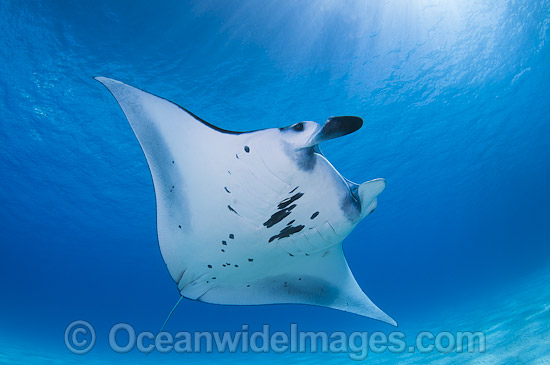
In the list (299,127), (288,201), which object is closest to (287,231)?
(288,201)

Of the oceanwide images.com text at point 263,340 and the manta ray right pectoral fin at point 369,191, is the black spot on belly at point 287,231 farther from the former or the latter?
the oceanwide images.com text at point 263,340

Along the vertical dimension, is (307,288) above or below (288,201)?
below

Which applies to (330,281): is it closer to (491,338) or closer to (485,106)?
(491,338)

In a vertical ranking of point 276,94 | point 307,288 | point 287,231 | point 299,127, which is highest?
point 276,94

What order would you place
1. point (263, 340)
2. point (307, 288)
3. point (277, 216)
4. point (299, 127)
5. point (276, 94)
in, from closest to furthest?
point (299, 127), point (277, 216), point (307, 288), point (263, 340), point (276, 94)

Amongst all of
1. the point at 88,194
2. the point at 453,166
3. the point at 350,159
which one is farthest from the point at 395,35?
the point at 88,194

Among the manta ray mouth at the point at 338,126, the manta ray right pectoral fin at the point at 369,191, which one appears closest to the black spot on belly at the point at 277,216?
the manta ray right pectoral fin at the point at 369,191

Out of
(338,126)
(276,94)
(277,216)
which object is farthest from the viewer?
(276,94)

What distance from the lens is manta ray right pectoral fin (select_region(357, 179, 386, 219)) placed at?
2.07m

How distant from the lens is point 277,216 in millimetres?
2242

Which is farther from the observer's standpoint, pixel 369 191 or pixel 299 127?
pixel 369 191

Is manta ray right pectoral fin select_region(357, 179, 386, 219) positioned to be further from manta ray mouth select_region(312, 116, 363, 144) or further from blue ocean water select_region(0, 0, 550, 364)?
blue ocean water select_region(0, 0, 550, 364)

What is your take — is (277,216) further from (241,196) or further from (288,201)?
(241,196)

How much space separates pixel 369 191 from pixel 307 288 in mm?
1561
